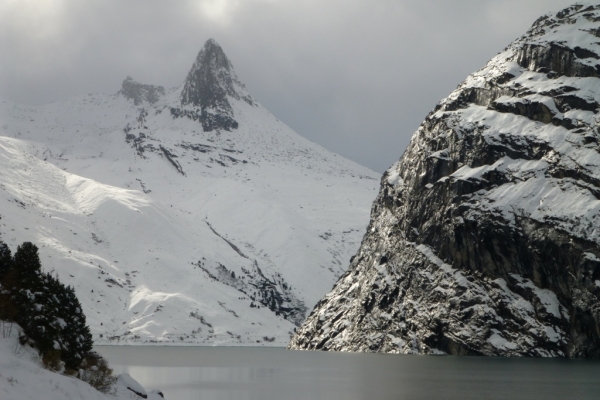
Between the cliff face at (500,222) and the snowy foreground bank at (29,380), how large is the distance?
296 feet

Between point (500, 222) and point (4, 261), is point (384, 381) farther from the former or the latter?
point (500, 222)

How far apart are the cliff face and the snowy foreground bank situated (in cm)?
9031

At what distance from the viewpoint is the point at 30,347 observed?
3356 centimetres

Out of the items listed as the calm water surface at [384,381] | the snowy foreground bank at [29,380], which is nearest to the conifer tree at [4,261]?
the snowy foreground bank at [29,380]

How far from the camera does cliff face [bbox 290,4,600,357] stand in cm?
10944

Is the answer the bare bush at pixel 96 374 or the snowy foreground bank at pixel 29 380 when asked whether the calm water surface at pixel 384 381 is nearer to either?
the bare bush at pixel 96 374

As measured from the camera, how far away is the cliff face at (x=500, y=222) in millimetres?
109438

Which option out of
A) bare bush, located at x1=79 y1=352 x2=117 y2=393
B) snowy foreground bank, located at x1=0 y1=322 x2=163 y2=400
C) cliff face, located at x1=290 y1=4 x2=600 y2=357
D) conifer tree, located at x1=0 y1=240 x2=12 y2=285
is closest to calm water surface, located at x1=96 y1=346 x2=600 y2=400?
bare bush, located at x1=79 y1=352 x2=117 y2=393

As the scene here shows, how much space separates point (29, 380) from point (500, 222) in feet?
334

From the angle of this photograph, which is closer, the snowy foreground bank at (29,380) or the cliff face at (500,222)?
the snowy foreground bank at (29,380)

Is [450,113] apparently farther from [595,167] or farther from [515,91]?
[595,167]

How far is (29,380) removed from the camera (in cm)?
2555

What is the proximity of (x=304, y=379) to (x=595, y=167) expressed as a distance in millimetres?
68101

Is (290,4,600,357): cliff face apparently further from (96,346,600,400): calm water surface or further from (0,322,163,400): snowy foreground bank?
(0,322,163,400): snowy foreground bank
